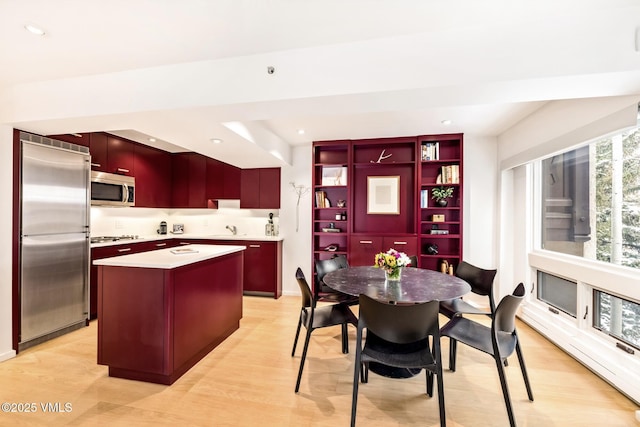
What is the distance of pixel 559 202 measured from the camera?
3.13m

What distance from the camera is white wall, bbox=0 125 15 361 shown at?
2.52 metres

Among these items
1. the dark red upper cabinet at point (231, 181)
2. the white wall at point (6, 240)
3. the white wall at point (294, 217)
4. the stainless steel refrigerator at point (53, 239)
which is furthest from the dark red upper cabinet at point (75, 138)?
the dark red upper cabinet at point (231, 181)

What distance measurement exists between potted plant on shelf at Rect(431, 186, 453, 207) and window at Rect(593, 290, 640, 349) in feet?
6.11

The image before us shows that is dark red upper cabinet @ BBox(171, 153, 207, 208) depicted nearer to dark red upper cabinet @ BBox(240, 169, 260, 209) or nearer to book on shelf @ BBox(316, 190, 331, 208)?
dark red upper cabinet @ BBox(240, 169, 260, 209)

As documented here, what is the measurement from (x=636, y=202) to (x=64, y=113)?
178 inches

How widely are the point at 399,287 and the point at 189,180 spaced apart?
4.13 metres

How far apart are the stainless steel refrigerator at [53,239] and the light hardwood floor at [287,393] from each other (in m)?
0.36

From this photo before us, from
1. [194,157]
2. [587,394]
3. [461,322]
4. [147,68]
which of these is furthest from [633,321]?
[194,157]

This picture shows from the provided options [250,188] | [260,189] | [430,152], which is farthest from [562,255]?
[250,188]

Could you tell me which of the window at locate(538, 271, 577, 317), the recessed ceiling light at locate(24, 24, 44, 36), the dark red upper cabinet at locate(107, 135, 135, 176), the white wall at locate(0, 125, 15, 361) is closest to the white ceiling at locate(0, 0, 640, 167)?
the recessed ceiling light at locate(24, 24, 44, 36)

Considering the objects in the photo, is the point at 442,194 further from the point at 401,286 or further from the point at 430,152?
the point at 401,286

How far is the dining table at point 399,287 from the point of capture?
2045 millimetres

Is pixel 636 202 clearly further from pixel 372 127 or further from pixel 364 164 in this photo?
pixel 364 164

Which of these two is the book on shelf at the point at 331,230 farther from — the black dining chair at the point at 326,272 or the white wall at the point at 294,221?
the black dining chair at the point at 326,272
